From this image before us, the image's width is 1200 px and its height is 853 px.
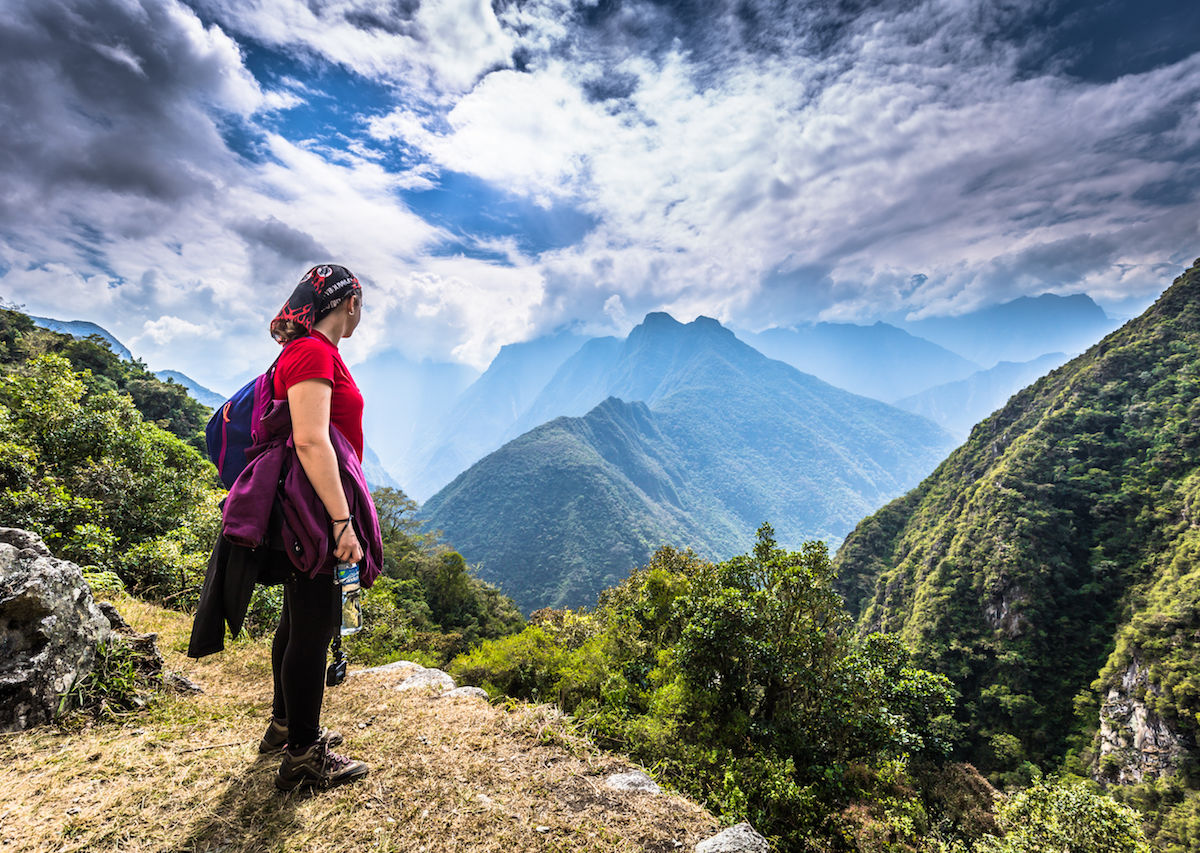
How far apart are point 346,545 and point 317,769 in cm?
127

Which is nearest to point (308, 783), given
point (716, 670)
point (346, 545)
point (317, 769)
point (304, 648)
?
point (317, 769)

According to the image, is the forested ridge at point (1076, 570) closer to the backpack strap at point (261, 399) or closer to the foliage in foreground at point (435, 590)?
the foliage in foreground at point (435, 590)

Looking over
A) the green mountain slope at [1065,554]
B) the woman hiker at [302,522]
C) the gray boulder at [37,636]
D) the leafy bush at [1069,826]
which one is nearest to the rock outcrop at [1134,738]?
the green mountain slope at [1065,554]

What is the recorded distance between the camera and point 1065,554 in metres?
43.2

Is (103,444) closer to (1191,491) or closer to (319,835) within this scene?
(319,835)

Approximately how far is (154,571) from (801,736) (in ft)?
33.9

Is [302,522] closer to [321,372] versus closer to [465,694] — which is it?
[321,372]

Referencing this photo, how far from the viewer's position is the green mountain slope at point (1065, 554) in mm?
35781

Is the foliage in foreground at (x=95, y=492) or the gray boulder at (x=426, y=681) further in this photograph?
the foliage in foreground at (x=95, y=492)

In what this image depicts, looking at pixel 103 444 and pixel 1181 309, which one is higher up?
pixel 1181 309

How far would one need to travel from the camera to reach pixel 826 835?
18.5 feet

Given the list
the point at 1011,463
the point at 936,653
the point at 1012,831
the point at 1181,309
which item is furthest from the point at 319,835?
the point at 1181,309

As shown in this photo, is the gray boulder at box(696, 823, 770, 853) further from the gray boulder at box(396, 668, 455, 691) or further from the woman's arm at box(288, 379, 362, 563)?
the gray boulder at box(396, 668, 455, 691)

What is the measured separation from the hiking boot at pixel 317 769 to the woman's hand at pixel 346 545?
3.62ft
